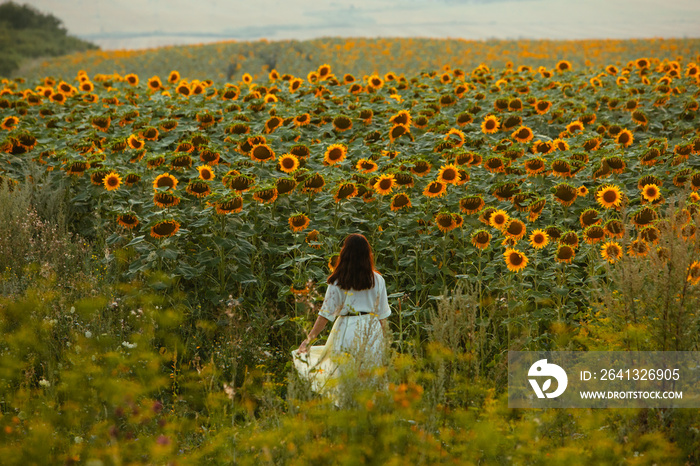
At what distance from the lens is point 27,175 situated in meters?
6.17

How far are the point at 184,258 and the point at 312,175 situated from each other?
4.43ft

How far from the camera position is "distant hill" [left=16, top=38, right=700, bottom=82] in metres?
22.7

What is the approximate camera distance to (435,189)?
16.6ft

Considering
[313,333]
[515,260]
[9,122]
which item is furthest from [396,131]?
[9,122]

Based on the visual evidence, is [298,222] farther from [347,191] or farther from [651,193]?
[651,193]

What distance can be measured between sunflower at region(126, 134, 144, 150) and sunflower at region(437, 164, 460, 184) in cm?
334

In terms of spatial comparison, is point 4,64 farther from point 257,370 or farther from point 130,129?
point 257,370

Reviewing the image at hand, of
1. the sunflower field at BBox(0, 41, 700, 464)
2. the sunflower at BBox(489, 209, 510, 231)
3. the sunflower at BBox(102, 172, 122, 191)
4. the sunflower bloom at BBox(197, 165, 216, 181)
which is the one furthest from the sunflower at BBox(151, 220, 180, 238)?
the sunflower at BBox(489, 209, 510, 231)

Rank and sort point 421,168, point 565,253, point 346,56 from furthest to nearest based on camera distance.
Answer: point 346,56, point 421,168, point 565,253

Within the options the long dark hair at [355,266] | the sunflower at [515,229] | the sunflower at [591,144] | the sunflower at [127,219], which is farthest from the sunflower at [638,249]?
the sunflower at [127,219]

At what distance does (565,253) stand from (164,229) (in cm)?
319

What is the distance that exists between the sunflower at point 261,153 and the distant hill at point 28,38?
26.9m

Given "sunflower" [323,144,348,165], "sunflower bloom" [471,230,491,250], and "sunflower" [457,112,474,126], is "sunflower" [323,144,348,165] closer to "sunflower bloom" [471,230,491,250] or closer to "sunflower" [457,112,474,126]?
"sunflower bloom" [471,230,491,250]

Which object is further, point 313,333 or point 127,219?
point 127,219
